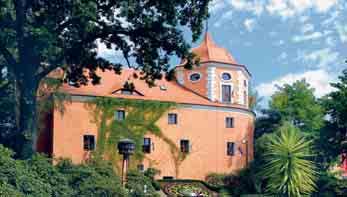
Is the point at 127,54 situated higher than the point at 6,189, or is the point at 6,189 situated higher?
the point at 127,54

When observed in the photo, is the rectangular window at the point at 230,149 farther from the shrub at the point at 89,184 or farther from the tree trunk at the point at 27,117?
the tree trunk at the point at 27,117

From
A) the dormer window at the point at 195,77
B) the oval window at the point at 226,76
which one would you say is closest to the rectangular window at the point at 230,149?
the oval window at the point at 226,76

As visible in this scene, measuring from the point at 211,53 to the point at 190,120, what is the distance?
5989 millimetres

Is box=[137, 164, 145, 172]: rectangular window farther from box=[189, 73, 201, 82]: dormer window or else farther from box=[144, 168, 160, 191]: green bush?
box=[189, 73, 201, 82]: dormer window

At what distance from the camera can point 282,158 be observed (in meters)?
38.1

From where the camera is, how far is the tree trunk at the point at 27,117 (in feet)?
77.9

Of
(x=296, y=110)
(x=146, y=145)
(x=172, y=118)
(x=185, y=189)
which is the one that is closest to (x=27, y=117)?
(x=185, y=189)

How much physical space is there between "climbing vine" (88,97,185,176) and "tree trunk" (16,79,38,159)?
1923 cm

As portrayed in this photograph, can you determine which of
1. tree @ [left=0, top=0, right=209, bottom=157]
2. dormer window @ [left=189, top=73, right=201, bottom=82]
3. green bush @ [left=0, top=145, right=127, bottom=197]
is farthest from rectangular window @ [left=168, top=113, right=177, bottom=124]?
tree @ [left=0, top=0, right=209, bottom=157]

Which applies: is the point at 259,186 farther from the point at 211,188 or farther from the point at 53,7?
Result: the point at 53,7

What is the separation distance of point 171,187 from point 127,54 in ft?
63.1

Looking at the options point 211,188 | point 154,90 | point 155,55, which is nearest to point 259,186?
point 211,188

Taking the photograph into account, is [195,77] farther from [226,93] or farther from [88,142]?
[88,142]

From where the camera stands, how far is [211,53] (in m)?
49.7
